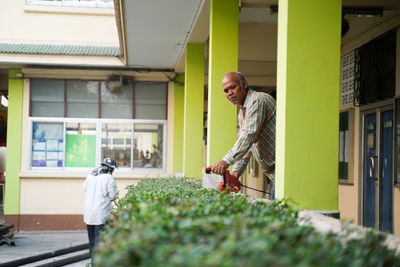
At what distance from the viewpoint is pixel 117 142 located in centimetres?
1453

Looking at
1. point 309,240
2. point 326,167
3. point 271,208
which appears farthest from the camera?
point 326,167

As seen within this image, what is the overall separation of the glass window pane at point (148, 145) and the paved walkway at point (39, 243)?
255 centimetres

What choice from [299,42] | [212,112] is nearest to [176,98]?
[212,112]

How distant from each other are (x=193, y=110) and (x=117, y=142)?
14.1 feet

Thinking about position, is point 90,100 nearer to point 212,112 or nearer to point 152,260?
point 212,112

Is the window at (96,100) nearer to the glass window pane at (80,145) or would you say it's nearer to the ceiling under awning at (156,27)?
the glass window pane at (80,145)

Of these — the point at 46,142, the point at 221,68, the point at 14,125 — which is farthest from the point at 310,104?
the point at 14,125

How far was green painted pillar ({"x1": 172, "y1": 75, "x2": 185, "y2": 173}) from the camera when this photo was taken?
1438 cm

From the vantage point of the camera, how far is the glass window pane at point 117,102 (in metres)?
14.5

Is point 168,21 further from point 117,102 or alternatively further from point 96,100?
point 96,100

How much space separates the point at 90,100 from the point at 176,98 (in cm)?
238

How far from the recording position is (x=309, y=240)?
1885 mm

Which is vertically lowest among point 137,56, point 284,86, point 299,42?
point 284,86

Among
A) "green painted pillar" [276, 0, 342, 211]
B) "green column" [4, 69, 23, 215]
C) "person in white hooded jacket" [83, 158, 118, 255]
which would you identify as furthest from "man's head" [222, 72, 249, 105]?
"green column" [4, 69, 23, 215]
